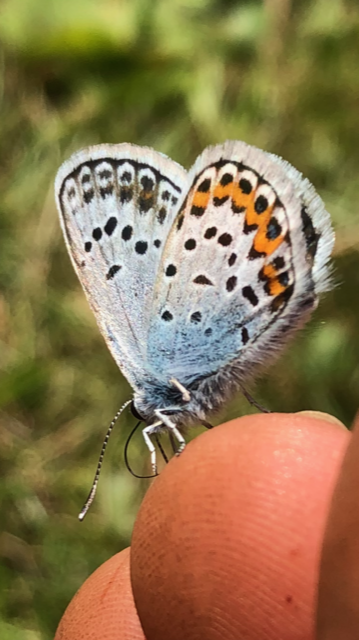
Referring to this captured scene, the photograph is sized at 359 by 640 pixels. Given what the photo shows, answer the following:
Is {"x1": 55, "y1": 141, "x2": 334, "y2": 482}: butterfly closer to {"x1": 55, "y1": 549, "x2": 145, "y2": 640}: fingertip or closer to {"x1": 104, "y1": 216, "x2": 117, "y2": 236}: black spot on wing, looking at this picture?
{"x1": 104, "y1": 216, "x2": 117, "y2": 236}: black spot on wing

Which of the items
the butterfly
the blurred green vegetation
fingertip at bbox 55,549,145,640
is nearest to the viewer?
the butterfly

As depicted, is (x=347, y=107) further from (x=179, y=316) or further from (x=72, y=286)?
(x=179, y=316)

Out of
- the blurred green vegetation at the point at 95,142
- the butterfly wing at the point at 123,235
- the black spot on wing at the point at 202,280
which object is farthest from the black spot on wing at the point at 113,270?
the blurred green vegetation at the point at 95,142

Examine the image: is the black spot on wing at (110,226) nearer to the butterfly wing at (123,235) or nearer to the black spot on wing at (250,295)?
the butterfly wing at (123,235)

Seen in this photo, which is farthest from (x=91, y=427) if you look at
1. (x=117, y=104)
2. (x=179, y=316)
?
(x=117, y=104)

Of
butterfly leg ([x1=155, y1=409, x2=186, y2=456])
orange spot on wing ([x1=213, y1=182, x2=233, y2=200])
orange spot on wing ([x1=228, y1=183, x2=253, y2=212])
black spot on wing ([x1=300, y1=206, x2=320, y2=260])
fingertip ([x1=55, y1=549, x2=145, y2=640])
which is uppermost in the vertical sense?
orange spot on wing ([x1=213, y1=182, x2=233, y2=200])

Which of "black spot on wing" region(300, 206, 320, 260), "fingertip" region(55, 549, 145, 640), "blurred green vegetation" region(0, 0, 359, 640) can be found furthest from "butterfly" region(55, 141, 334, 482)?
"blurred green vegetation" region(0, 0, 359, 640)
